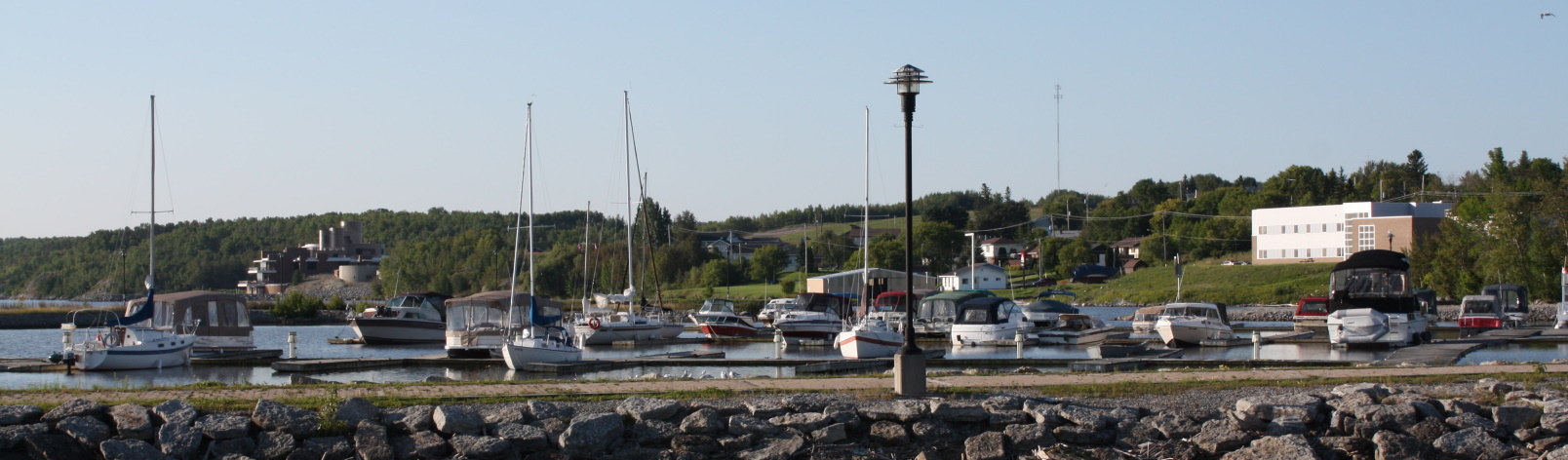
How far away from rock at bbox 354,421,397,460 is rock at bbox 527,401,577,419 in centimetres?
187

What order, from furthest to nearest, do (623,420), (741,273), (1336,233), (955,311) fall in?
(741,273)
(1336,233)
(955,311)
(623,420)

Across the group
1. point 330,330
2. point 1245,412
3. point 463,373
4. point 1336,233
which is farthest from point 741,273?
point 1245,412

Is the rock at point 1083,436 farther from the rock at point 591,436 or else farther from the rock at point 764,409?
the rock at point 591,436

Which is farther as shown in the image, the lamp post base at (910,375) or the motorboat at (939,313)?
the motorboat at (939,313)

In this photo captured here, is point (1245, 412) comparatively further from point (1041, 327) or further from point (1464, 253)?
point (1464, 253)

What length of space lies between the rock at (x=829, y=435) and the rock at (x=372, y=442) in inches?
211

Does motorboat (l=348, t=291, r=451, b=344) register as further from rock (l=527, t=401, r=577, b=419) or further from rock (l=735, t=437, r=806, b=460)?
rock (l=735, t=437, r=806, b=460)

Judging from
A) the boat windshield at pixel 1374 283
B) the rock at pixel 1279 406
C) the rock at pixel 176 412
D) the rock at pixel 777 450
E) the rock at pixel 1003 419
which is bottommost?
the rock at pixel 777 450

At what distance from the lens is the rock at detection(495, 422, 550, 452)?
1576 cm

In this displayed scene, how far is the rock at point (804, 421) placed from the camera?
16453 millimetres

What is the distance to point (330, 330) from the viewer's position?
71.6 metres

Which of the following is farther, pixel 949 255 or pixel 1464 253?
pixel 949 255

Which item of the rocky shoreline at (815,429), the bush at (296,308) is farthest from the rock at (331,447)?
the bush at (296,308)

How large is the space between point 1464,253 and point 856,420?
3166 inches
